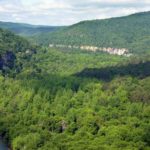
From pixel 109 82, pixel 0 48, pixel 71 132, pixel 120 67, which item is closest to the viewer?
pixel 71 132

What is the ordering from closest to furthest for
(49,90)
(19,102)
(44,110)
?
(44,110)
(19,102)
(49,90)

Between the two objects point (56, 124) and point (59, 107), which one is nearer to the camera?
point (56, 124)

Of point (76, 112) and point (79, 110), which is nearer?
point (76, 112)

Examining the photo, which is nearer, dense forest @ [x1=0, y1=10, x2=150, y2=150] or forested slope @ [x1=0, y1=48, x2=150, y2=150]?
forested slope @ [x1=0, y1=48, x2=150, y2=150]

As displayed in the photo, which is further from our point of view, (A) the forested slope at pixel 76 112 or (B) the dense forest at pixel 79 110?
(B) the dense forest at pixel 79 110

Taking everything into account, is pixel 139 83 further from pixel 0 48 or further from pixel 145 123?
pixel 0 48

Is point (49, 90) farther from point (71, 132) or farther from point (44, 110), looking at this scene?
point (71, 132)

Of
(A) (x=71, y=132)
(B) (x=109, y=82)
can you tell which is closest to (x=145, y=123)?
(A) (x=71, y=132)
